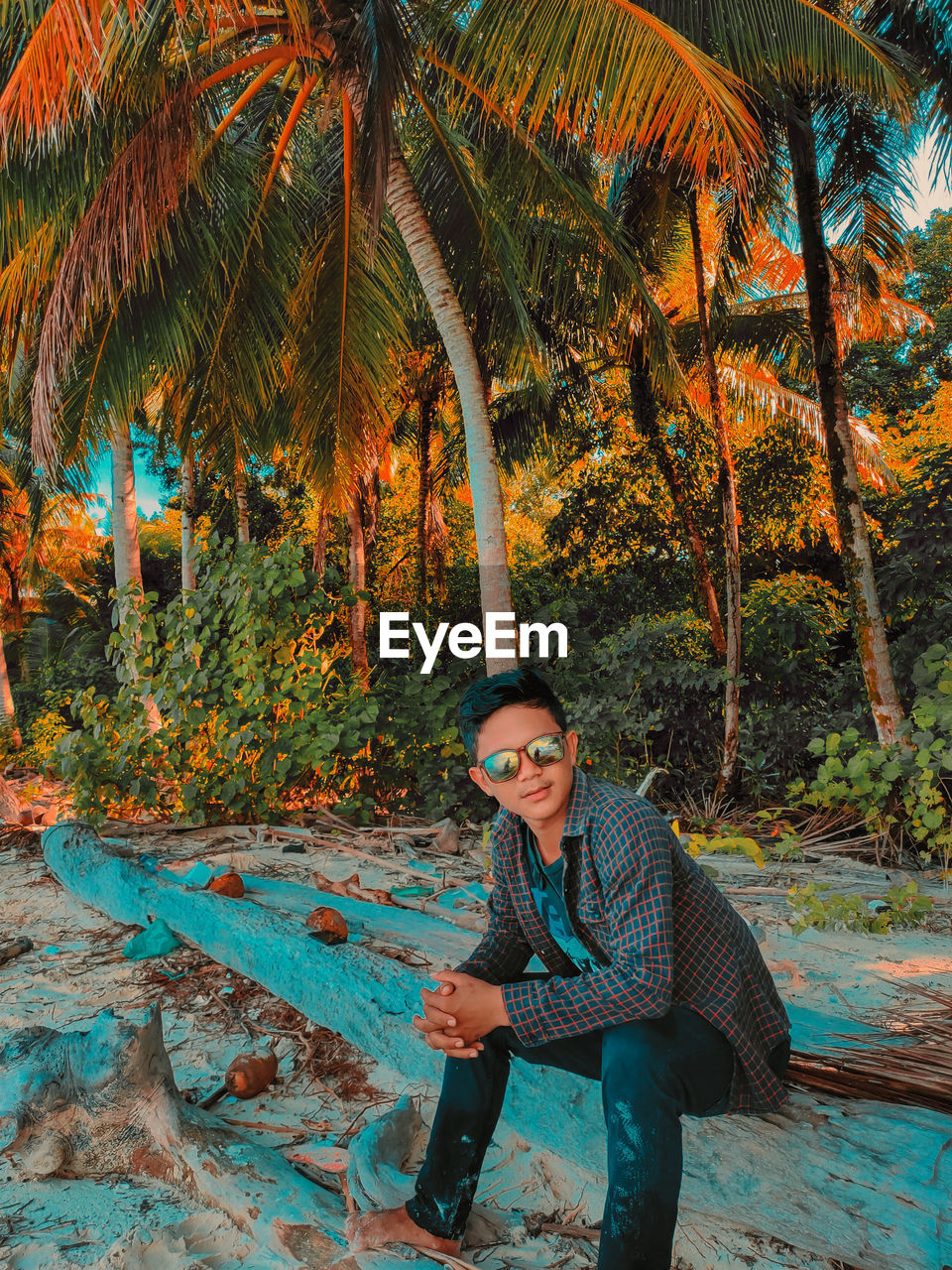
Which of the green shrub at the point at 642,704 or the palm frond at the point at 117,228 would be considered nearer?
the palm frond at the point at 117,228

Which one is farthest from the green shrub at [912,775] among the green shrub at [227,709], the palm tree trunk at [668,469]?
the palm tree trunk at [668,469]

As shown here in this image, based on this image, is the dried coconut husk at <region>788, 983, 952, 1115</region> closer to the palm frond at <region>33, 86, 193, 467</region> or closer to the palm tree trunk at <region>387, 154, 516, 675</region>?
the palm tree trunk at <region>387, 154, 516, 675</region>

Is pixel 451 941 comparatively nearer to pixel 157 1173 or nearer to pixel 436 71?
pixel 157 1173

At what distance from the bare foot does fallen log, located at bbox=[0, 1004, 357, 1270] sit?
0.50ft

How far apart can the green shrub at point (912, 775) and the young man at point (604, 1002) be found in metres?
2.66

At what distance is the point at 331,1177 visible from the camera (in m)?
1.92

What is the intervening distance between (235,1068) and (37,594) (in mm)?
19847

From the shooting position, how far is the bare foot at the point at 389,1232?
1.60m

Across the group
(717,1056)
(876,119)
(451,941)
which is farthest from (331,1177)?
(876,119)

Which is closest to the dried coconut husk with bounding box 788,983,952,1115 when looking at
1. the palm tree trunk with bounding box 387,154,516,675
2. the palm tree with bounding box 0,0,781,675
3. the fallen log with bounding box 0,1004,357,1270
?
the fallen log with bounding box 0,1004,357,1270

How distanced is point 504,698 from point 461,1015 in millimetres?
618

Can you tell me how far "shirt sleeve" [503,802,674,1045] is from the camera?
152 cm

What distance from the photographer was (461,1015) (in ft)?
5.34

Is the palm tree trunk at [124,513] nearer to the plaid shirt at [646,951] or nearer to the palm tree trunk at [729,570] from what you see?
the palm tree trunk at [729,570]
